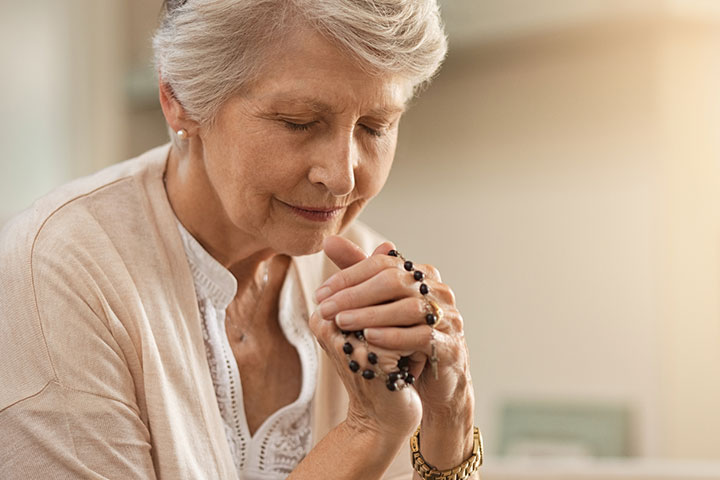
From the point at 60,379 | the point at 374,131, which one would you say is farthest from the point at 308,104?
the point at 60,379

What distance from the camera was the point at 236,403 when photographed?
1.53 meters

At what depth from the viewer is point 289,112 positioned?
1.26 meters

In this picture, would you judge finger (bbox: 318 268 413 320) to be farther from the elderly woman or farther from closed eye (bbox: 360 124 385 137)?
closed eye (bbox: 360 124 385 137)

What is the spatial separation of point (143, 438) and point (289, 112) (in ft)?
1.62

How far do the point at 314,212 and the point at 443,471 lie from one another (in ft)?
1.43

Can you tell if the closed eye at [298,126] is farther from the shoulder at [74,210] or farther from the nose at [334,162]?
the shoulder at [74,210]

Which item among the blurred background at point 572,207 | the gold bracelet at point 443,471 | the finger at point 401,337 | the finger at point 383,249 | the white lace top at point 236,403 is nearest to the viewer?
the finger at point 401,337

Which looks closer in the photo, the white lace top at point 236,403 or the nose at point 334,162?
the nose at point 334,162

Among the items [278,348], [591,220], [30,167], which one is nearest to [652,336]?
[591,220]

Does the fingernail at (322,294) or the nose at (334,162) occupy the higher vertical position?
the nose at (334,162)

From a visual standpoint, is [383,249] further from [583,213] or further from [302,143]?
[583,213]

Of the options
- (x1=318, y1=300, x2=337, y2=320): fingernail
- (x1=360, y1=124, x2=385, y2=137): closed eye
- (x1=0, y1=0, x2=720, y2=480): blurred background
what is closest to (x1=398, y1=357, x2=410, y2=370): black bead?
(x1=318, y1=300, x2=337, y2=320): fingernail

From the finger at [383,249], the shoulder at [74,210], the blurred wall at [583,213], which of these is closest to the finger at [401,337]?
the finger at [383,249]

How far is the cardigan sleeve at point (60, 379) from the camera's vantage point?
3.92ft
